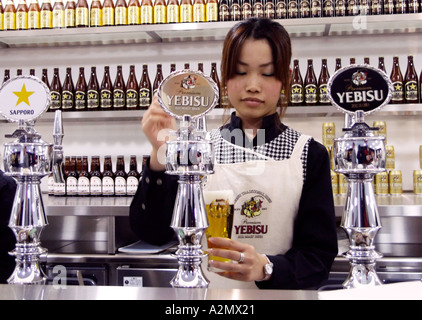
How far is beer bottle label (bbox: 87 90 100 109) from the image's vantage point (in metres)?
2.54

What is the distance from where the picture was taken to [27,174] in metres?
0.54

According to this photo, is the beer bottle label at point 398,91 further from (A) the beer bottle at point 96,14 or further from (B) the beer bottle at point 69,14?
(B) the beer bottle at point 69,14

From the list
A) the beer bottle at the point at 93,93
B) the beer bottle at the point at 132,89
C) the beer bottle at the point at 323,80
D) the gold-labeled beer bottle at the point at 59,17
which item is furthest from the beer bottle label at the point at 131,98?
the beer bottle at the point at 323,80

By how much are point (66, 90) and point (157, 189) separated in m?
2.00

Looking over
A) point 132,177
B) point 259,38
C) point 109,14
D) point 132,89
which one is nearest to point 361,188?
point 259,38

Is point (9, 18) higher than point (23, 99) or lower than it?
higher

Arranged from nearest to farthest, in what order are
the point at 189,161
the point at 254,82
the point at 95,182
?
the point at 189,161
the point at 254,82
the point at 95,182

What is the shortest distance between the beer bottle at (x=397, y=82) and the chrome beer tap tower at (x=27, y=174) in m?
2.22

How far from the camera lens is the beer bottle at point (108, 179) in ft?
7.37

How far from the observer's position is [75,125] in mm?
2178

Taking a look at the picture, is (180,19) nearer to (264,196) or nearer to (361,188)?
(264,196)

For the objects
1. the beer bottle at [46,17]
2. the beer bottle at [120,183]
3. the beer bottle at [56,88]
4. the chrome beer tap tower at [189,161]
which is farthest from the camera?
the beer bottle at [46,17]

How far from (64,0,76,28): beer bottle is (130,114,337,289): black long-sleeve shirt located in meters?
1.94

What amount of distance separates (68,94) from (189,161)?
223 cm
